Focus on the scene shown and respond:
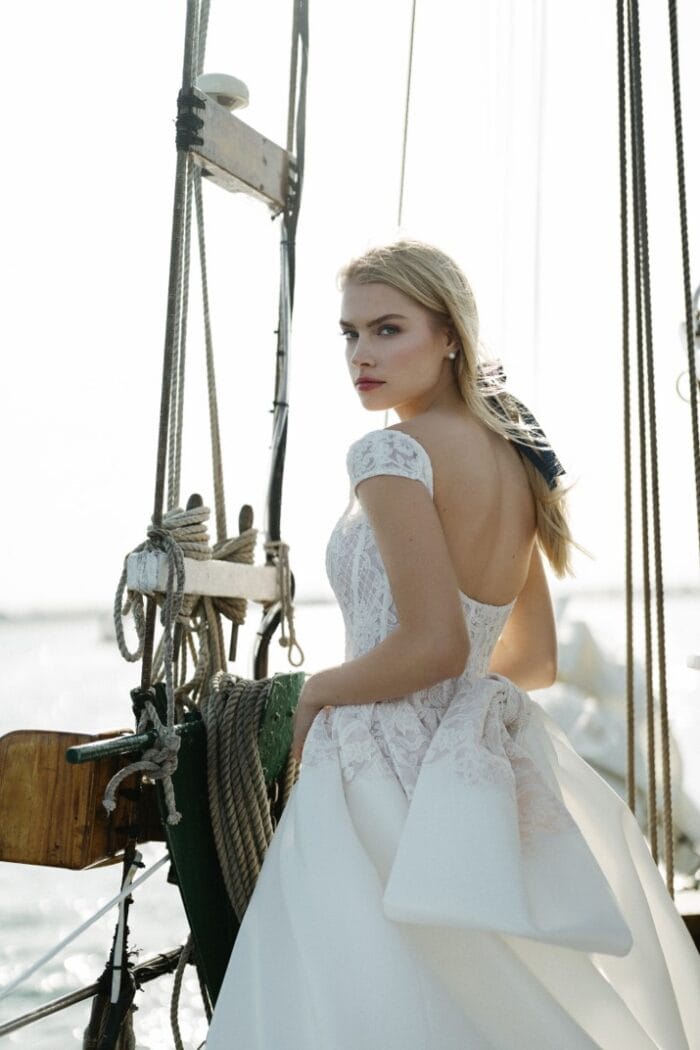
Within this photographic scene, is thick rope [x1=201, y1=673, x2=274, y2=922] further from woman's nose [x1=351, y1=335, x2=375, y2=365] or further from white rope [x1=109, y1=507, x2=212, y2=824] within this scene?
woman's nose [x1=351, y1=335, x2=375, y2=365]

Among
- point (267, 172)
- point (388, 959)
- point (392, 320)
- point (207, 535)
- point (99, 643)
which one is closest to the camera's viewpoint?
point (388, 959)

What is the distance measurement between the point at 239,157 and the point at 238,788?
1225mm

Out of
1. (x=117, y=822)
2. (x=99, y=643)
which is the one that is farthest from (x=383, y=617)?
(x=99, y=643)

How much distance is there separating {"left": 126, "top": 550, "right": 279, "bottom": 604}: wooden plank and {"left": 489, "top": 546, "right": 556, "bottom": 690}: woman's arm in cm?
53

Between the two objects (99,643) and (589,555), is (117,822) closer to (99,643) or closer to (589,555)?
(589,555)

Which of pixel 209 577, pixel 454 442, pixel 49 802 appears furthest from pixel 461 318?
pixel 49 802

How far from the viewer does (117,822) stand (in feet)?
5.49

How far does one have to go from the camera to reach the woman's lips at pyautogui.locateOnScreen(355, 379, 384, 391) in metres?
1.62

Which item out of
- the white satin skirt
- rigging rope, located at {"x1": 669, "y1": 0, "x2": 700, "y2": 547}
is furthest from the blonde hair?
rigging rope, located at {"x1": 669, "y1": 0, "x2": 700, "y2": 547}

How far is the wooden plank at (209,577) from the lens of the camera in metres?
1.80

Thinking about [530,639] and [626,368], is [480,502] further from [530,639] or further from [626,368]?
[626,368]

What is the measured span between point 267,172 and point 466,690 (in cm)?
128

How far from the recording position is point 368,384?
63.9 inches

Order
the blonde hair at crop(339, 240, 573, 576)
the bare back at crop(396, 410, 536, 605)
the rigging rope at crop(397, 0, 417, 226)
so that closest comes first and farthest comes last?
the bare back at crop(396, 410, 536, 605)
the blonde hair at crop(339, 240, 573, 576)
the rigging rope at crop(397, 0, 417, 226)
